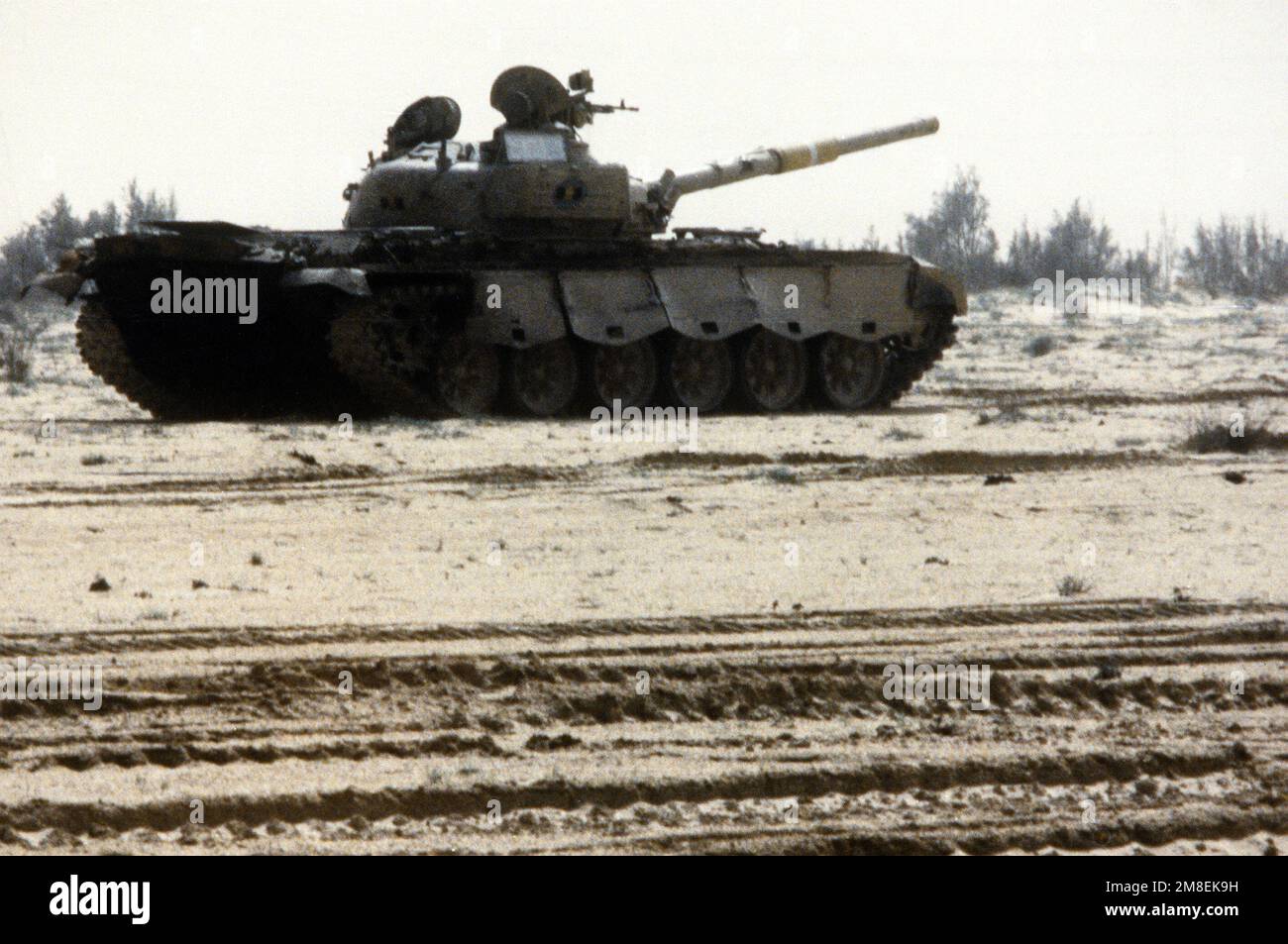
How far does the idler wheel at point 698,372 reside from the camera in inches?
728

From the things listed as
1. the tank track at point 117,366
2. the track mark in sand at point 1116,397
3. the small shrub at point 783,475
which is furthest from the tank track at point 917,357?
the small shrub at point 783,475

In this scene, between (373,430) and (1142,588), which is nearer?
(1142,588)

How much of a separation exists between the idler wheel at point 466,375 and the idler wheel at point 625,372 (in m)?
0.95

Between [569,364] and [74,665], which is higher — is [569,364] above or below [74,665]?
above

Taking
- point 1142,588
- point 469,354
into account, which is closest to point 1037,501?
point 1142,588

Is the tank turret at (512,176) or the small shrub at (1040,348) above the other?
the tank turret at (512,176)

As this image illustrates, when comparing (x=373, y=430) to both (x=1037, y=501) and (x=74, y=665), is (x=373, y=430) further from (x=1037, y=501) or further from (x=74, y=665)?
(x=74, y=665)

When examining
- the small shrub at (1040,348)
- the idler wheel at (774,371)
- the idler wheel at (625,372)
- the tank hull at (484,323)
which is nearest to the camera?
the tank hull at (484,323)

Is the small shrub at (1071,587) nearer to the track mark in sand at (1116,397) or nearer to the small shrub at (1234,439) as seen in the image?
the small shrub at (1234,439)

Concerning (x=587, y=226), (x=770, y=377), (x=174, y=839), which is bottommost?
(x=174, y=839)

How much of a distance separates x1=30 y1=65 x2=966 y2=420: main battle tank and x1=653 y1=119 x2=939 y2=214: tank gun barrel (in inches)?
1.4

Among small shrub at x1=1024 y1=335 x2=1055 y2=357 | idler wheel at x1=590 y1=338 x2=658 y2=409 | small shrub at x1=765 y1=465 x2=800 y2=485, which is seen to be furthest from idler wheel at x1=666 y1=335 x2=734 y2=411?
small shrub at x1=1024 y1=335 x2=1055 y2=357

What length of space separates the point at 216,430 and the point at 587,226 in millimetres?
4801

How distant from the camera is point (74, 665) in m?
6.91
